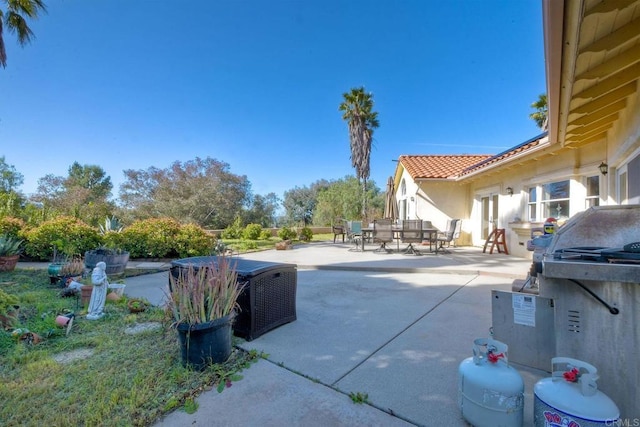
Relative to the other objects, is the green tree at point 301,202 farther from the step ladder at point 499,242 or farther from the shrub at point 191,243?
the step ladder at point 499,242

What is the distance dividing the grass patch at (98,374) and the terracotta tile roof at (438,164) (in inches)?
426

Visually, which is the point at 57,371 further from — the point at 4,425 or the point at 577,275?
the point at 577,275

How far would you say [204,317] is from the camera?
96.8 inches

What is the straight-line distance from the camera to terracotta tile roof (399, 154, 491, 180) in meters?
11.7

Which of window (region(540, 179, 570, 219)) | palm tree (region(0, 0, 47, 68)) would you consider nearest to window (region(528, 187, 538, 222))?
window (region(540, 179, 570, 219))

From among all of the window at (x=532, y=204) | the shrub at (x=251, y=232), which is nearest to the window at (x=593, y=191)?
the window at (x=532, y=204)

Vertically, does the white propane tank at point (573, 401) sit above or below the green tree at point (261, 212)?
below

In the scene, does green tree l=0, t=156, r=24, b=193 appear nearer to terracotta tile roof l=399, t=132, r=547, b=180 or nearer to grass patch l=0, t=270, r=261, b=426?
grass patch l=0, t=270, r=261, b=426

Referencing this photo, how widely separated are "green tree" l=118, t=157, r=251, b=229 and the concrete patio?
48.9 feet

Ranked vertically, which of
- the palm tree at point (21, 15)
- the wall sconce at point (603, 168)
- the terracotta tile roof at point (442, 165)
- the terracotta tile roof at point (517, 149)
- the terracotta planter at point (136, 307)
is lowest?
the terracotta planter at point (136, 307)

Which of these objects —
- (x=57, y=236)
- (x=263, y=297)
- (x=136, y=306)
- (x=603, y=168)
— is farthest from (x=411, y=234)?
(x=57, y=236)

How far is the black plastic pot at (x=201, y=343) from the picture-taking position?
2371mm

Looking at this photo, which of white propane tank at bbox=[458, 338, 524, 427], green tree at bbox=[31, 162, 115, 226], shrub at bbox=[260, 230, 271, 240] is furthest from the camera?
green tree at bbox=[31, 162, 115, 226]

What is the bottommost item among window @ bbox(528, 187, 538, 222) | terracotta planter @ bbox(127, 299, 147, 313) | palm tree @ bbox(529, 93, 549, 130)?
terracotta planter @ bbox(127, 299, 147, 313)
